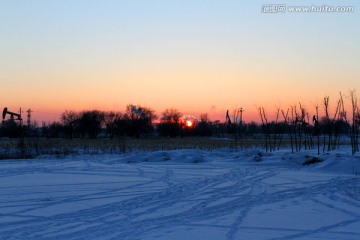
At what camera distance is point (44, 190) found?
1182 centimetres

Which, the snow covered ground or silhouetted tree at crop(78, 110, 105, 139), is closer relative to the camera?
the snow covered ground

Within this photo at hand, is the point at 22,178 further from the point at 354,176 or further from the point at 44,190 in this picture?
the point at 354,176

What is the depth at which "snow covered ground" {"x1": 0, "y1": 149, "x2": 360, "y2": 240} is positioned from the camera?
6995mm

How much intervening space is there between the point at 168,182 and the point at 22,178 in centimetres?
555

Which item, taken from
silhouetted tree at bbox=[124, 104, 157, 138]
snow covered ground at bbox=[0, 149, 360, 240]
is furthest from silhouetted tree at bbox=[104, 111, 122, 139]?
snow covered ground at bbox=[0, 149, 360, 240]

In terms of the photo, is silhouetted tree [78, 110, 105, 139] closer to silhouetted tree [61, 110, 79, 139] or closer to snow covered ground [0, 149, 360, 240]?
silhouetted tree [61, 110, 79, 139]

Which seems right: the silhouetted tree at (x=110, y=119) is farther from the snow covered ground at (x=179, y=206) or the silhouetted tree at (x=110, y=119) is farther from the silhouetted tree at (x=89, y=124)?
the snow covered ground at (x=179, y=206)

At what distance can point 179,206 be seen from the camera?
955cm

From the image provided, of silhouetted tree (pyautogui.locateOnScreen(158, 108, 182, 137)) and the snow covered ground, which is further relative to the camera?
silhouetted tree (pyautogui.locateOnScreen(158, 108, 182, 137))

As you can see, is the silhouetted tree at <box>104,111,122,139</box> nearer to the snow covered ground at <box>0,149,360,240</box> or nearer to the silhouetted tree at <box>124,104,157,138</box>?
the silhouetted tree at <box>124,104,157,138</box>

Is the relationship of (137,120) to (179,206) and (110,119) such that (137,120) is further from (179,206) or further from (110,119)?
(179,206)

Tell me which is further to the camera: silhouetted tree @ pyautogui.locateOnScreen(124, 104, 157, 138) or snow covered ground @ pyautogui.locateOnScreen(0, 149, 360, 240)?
silhouetted tree @ pyautogui.locateOnScreen(124, 104, 157, 138)

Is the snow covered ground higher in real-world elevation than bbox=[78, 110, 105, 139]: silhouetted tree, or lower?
lower

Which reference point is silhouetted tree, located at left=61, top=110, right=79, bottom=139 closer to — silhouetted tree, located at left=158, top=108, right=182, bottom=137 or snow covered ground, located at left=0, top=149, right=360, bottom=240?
silhouetted tree, located at left=158, top=108, right=182, bottom=137
